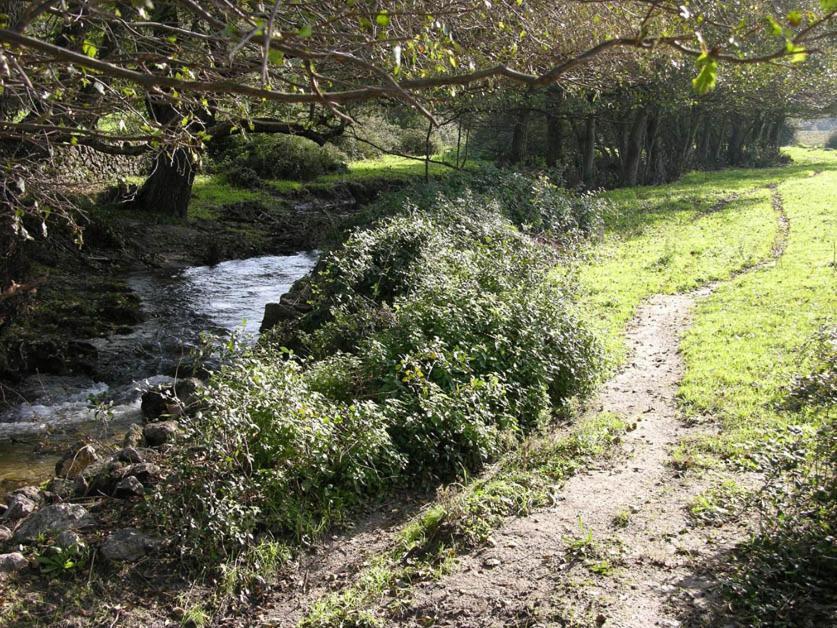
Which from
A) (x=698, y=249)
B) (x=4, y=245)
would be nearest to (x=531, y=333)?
(x=4, y=245)

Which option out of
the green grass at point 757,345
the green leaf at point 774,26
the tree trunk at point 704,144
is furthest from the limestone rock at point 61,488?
the tree trunk at point 704,144

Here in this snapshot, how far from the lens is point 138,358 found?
38.9 ft

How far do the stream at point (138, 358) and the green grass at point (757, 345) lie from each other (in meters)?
5.17

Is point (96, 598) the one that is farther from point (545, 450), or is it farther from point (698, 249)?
point (698, 249)

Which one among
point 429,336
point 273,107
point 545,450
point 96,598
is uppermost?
point 273,107

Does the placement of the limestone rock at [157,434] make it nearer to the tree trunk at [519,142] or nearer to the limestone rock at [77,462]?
the limestone rock at [77,462]

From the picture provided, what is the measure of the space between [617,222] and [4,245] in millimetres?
18033

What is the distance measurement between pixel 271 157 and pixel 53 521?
26633 millimetres

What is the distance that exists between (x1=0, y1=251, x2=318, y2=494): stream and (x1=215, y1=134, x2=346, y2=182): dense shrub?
11948 millimetres

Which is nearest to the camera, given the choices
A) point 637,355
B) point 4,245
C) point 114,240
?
point 4,245

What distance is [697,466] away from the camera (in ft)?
22.5

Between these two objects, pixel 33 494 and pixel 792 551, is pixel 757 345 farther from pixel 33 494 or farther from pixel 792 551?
pixel 33 494

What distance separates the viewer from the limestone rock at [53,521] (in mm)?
5844

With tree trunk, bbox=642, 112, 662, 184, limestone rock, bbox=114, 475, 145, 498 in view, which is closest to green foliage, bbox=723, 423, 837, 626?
limestone rock, bbox=114, 475, 145, 498
